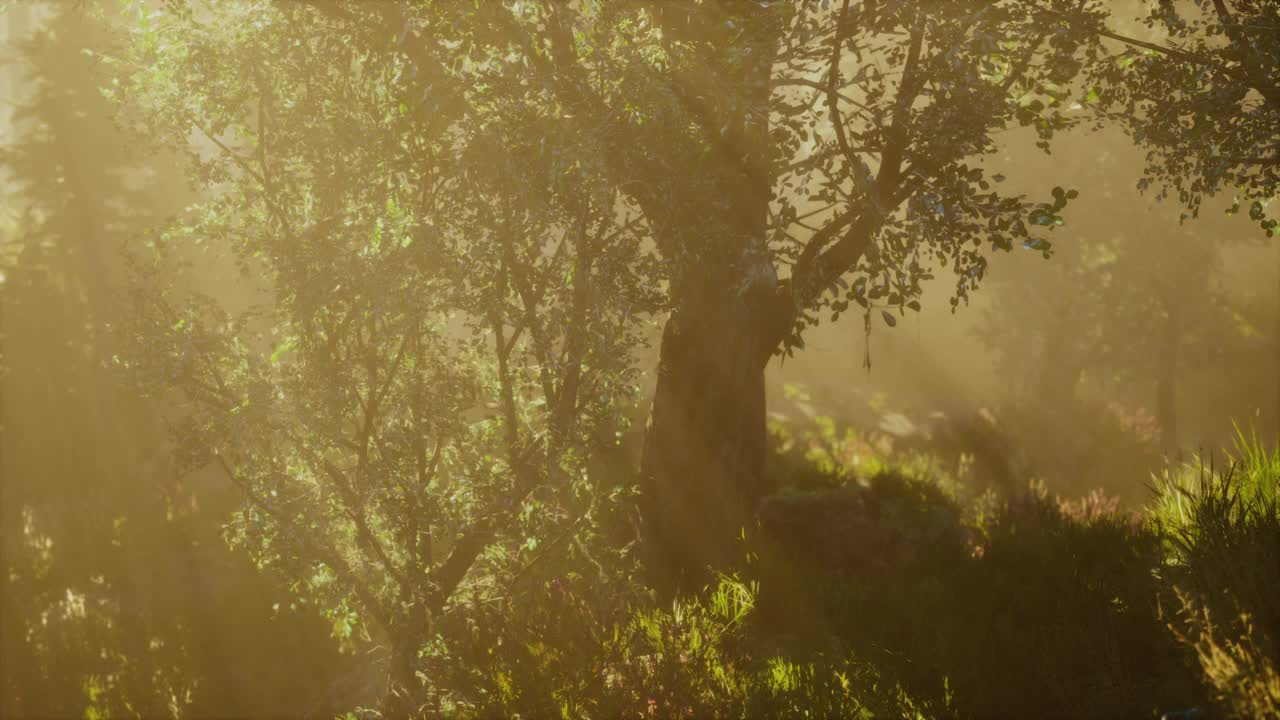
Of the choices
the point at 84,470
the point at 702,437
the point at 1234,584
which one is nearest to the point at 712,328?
the point at 702,437

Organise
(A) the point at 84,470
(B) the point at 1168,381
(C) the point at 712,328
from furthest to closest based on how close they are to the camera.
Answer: (B) the point at 1168,381
(A) the point at 84,470
(C) the point at 712,328

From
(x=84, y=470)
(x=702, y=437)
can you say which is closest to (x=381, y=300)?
(x=702, y=437)

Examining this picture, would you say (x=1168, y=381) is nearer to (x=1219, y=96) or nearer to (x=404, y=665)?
(x=1219, y=96)

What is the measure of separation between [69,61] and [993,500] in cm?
2830

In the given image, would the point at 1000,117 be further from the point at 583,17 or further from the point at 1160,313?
the point at 1160,313

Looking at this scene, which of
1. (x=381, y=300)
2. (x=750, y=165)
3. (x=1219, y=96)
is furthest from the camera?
(x=750, y=165)

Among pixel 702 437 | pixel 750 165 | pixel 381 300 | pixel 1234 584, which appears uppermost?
pixel 750 165

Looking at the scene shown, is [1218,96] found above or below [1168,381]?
below

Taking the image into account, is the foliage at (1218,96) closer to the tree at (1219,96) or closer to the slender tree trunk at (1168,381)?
the tree at (1219,96)

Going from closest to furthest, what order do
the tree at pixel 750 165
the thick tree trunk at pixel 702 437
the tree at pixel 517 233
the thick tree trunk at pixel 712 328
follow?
the tree at pixel 750 165 < the tree at pixel 517 233 < the thick tree trunk at pixel 712 328 < the thick tree trunk at pixel 702 437

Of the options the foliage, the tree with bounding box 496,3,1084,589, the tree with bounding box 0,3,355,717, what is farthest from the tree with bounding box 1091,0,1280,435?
the tree with bounding box 0,3,355,717

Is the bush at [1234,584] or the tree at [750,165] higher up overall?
the tree at [750,165]

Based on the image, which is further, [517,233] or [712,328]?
[712,328]

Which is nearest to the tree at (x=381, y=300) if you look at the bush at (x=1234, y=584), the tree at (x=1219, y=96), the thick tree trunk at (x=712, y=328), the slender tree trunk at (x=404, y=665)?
the slender tree trunk at (x=404, y=665)
